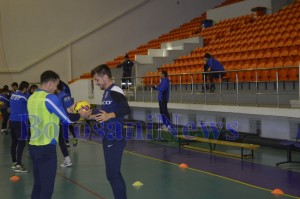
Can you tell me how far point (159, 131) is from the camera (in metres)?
14.2

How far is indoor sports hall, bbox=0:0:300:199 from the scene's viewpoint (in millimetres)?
7969

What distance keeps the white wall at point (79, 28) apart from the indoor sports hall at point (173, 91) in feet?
0.20

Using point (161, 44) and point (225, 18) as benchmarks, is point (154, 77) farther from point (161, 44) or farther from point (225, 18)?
point (225, 18)

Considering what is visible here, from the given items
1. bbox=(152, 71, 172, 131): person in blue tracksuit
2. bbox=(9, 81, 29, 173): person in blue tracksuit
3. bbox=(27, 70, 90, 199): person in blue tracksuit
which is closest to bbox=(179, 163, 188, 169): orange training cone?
bbox=(9, 81, 29, 173): person in blue tracksuit

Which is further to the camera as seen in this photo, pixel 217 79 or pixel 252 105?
pixel 217 79

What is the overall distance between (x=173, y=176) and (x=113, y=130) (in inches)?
137

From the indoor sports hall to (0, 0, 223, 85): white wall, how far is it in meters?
0.06

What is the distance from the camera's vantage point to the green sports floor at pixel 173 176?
7000 millimetres

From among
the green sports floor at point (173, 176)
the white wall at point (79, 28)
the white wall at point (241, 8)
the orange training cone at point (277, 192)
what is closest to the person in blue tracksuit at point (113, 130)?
the green sports floor at point (173, 176)

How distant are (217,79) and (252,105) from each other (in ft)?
8.37

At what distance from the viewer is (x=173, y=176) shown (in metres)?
8.40

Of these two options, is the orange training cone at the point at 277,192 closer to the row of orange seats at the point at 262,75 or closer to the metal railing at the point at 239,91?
the metal railing at the point at 239,91

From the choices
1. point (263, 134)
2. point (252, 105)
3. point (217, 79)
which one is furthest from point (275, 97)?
point (217, 79)

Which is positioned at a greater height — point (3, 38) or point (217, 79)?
Answer: point (3, 38)
